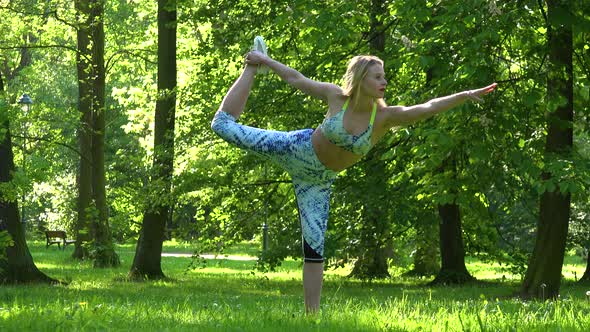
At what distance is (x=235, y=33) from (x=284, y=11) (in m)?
2.36

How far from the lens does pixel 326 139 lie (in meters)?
6.64

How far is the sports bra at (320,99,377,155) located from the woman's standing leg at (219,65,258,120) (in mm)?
859

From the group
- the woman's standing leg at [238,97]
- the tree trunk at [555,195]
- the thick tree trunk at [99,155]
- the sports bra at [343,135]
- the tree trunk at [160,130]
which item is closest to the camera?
the sports bra at [343,135]

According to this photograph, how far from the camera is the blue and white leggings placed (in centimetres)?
667

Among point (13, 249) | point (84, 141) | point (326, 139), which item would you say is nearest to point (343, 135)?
point (326, 139)

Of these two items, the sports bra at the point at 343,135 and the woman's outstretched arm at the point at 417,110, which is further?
the woman's outstretched arm at the point at 417,110

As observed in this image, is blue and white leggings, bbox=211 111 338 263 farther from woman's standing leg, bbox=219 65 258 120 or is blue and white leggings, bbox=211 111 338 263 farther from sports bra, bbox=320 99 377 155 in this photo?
woman's standing leg, bbox=219 65 258 120

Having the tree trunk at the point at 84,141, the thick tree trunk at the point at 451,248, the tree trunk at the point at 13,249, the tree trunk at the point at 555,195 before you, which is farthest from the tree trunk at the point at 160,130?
the tree trunk at the point at 555,195

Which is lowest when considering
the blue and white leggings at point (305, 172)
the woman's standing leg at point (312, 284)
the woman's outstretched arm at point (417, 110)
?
the woman's standing leg at point (312, 284)

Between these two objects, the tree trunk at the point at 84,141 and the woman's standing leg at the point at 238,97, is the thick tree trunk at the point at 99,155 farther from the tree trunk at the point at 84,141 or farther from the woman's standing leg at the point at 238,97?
the woman's standing leg at the point at 238,97

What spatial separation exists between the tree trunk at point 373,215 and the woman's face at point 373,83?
33.9 ft

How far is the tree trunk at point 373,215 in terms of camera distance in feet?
59.7

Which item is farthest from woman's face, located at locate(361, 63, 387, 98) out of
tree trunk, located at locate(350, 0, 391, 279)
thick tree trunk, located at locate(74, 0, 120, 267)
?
thick tree trunk, located at locate(74, 0, 120, 267)

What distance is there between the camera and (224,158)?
68.9ft
